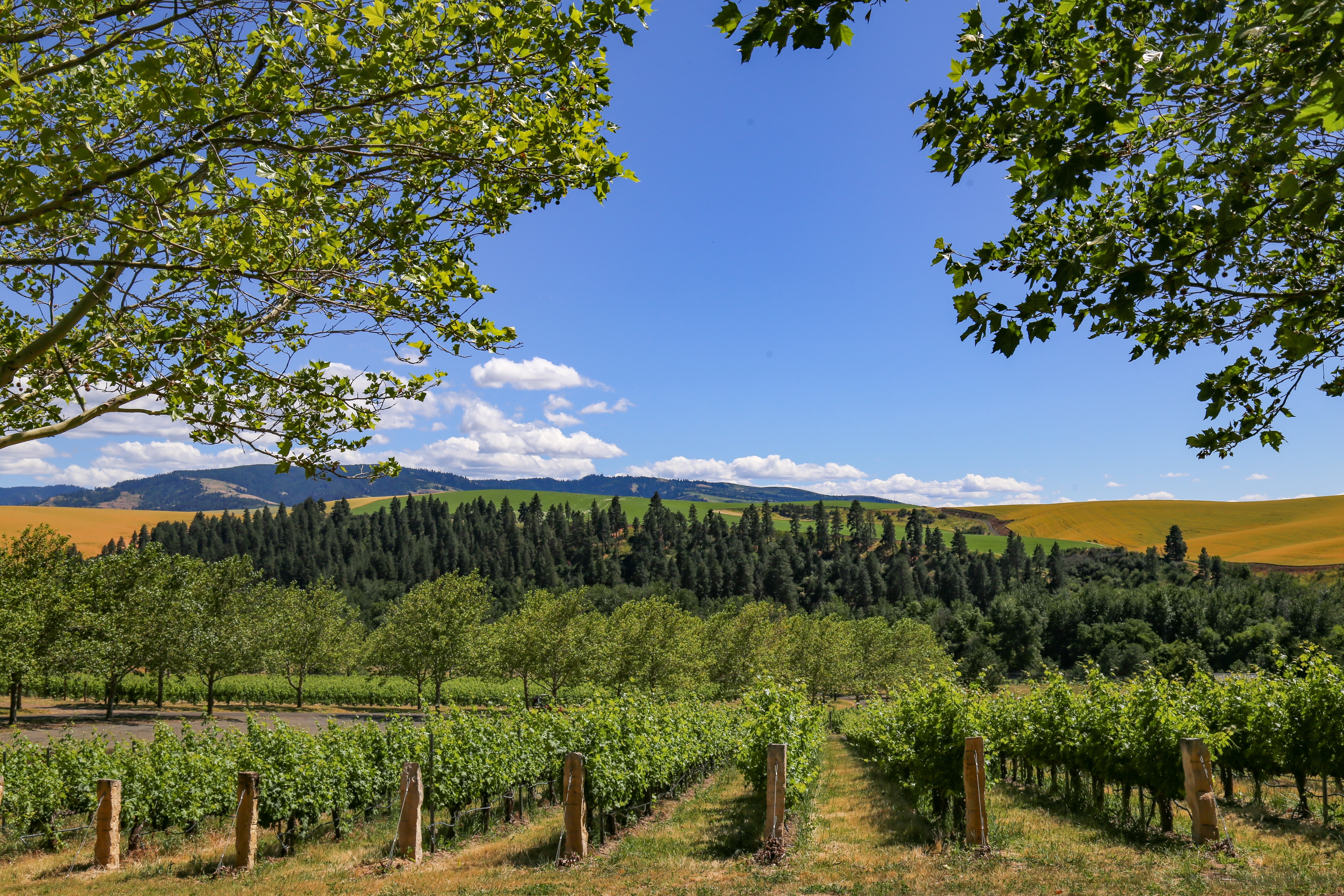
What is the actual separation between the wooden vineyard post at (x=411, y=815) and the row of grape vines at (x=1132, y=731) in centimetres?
912

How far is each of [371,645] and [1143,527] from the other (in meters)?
140

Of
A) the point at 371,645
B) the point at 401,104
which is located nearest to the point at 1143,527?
the point at 371,645

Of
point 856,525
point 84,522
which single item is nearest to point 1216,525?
point 856,525

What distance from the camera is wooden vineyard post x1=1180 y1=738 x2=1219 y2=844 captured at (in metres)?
10.7

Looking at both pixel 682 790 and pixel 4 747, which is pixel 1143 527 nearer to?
pixel 682 790

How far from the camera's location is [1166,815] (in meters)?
12.1

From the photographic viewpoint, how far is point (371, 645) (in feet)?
169

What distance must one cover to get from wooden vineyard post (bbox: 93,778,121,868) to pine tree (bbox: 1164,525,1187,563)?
131 metres

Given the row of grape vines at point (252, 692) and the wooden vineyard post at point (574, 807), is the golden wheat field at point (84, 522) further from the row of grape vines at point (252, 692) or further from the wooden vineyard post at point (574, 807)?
the wooden vineyard post at point (574, 807)

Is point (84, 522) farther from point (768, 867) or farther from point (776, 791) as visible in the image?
point (768, 867)

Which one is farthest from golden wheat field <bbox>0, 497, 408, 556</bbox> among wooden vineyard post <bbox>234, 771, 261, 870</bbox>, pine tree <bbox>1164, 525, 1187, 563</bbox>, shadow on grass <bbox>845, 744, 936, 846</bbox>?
pine tree <bbox>1164, 525, 1187, 563</bbox>

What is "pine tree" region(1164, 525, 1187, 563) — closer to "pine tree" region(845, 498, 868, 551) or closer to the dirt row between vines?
"pine tree" region(845, 498, 868, 551)

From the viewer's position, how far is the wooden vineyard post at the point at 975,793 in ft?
35.8

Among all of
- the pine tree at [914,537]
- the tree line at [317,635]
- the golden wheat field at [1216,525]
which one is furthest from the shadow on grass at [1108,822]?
the pine tree at [914,537]
